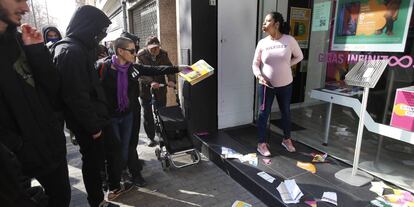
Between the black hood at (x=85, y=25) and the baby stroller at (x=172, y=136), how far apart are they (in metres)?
1.46

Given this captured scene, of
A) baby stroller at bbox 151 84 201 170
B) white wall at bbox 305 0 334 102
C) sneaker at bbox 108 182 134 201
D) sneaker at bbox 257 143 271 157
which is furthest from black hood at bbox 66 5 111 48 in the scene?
white wall at bbox 305 0 334 102

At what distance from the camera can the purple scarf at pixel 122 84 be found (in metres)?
2.48

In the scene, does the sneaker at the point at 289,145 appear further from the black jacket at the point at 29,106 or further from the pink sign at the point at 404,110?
the black jacket at the point at 29,106

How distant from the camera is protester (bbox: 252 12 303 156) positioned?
3.01 meters

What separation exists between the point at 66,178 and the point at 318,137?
3441 millimetres

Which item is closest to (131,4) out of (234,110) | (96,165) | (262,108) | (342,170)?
(234,110)

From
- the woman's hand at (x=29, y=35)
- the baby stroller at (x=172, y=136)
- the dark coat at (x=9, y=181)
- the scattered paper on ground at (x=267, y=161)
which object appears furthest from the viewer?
the baby stroller at (x=172, y=136)

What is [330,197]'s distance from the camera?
8.04ft

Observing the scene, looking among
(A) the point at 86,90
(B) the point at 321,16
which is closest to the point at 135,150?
(A) the point at 86,90

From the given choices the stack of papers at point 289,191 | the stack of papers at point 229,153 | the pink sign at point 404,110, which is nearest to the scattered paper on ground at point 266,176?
the stack of papers at point 289,191

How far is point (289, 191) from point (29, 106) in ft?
7.67

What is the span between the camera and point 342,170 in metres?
Result: 2.93

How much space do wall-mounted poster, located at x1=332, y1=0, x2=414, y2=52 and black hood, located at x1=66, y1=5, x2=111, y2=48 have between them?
108 inches

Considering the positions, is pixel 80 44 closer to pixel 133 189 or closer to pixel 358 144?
pixel 133 189
